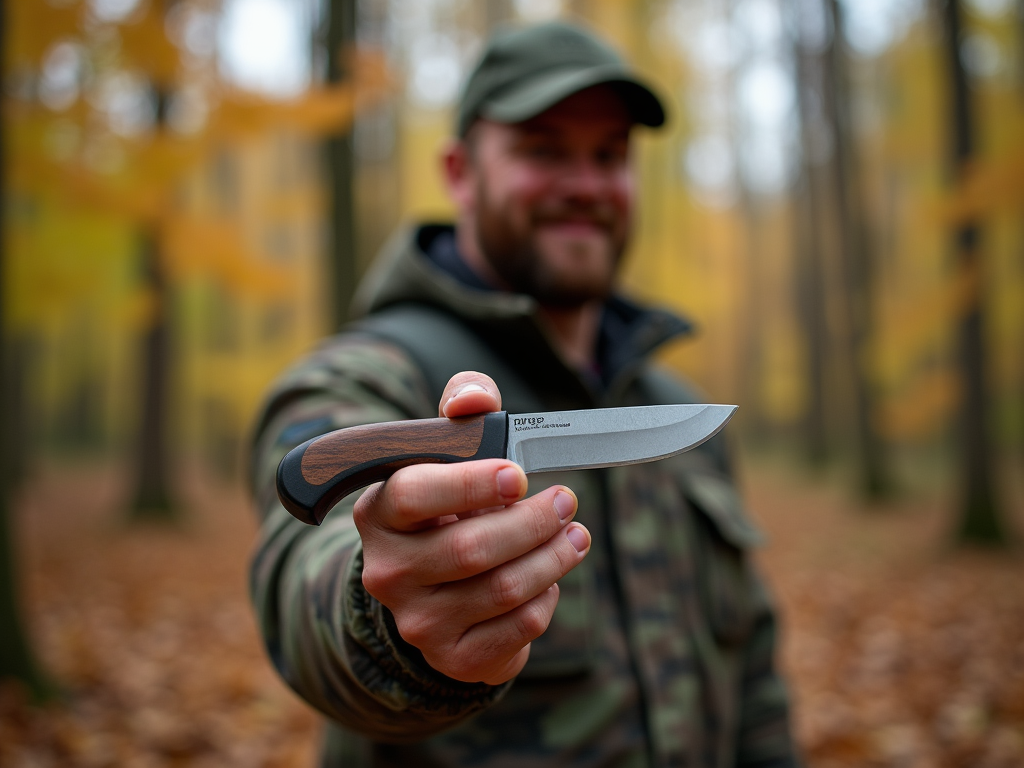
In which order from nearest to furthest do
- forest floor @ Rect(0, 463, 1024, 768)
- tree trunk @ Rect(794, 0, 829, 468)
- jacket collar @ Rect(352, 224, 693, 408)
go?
1. jacket collar @ Rect(352, 224, 693, 408)
2. forest floor @ Rect(0, 463, 1024, 768)
3. tree trunk @ Rect(794, 0, 829, 468)

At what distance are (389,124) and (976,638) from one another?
1649cm

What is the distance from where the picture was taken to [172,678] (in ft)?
16.4

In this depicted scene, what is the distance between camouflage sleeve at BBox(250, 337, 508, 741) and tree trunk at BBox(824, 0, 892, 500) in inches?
530

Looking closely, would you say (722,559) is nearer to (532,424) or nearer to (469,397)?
(532,424)

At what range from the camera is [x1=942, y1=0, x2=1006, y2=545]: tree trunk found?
8680mm

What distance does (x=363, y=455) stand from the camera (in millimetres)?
1136

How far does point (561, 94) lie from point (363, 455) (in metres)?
1.37

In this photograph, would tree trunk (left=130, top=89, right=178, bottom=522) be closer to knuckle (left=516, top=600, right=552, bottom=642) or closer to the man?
the man

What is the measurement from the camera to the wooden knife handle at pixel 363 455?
1137 millimetres

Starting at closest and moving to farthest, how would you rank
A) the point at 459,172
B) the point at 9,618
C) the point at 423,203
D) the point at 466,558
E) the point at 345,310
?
1. the point at 466,558
2. the point at 459,172
3. the point at 9,618
4. the point at 345,310
5. the point at 423,203

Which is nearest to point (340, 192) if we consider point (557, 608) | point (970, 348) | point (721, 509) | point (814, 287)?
point (721, 509)

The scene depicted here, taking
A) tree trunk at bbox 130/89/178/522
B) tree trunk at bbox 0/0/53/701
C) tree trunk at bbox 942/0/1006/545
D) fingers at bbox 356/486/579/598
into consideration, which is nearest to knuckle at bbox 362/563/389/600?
fingers at bbox 356/486/579/598

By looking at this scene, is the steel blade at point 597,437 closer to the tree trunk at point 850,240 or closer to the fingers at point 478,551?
the fingers at point 478,551

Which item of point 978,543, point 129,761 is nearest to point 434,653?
point 129,761
